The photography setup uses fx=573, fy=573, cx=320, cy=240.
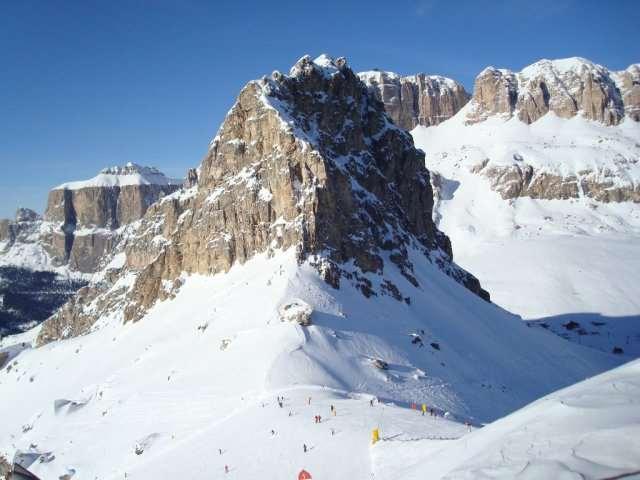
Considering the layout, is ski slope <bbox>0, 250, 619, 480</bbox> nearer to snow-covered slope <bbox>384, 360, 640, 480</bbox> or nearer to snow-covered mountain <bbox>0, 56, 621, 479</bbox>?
snow-covered mountain <bbox>0, 56, 621, 479</bbox>

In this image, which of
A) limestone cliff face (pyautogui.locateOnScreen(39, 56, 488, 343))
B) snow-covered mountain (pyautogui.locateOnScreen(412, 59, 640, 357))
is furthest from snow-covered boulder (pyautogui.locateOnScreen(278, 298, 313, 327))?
snow-covered mountain (pyautogui.locateOnScreen(412, 59, 640, 357))

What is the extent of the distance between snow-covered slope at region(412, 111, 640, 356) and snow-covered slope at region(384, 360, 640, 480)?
87492mm

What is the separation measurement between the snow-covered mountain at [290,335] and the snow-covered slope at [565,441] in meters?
7.91

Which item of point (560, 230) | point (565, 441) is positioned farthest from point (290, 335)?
point (560, 230)

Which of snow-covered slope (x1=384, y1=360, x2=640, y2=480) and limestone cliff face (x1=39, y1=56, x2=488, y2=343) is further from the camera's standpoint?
limestone cliff face (x1=39, y1=56, x2=488, y2=343)

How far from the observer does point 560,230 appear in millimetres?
161875

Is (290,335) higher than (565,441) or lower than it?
lower

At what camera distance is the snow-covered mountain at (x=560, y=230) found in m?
111

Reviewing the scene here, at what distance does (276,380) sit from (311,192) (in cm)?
2380

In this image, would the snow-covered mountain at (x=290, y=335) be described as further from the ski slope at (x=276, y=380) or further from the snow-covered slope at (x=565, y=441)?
the snow-covered slope at (x=565, y=441)

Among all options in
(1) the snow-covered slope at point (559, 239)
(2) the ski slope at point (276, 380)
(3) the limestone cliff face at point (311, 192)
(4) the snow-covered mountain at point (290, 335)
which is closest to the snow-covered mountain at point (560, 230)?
(1) the snow-covered slope at point (559, 239)

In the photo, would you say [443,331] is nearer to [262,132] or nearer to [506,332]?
[506,332]

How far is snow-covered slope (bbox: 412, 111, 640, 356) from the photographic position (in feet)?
366

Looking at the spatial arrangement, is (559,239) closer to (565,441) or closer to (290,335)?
(290,335)
